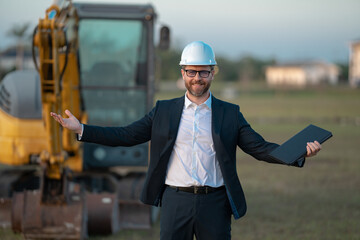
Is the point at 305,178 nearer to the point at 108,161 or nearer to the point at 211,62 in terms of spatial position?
the point at 108,161

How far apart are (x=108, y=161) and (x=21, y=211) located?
1899mm

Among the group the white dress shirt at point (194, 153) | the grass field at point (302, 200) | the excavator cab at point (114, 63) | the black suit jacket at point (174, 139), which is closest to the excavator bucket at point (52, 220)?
the grass field at point (302, 200)

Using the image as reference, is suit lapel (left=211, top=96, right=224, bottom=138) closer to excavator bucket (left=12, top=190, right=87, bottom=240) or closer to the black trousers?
the black trousers

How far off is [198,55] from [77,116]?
464 centimetres

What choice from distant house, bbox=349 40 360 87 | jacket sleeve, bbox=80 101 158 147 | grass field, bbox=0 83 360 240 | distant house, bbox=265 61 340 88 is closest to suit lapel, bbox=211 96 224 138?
jacket sleeve, bbox=80 101 158 147

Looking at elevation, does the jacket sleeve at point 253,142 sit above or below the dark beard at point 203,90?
below

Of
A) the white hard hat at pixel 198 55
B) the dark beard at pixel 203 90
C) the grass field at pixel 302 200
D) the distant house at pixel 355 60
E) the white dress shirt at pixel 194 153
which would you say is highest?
the white hard hat at pixel 198 55

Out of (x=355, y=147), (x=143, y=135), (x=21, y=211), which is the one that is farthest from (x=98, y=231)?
(x=355, y=147)

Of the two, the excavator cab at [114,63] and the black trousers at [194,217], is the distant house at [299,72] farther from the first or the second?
the black trousers at [194,217]

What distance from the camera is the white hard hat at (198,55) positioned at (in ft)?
13.7

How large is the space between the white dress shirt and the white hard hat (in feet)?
0.91

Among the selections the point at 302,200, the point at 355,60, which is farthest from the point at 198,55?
the point at 355,60

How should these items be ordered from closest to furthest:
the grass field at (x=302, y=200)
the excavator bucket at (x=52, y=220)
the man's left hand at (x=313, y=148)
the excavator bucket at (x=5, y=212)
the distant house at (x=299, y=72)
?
the man's left hand at (x=313, y=148) < the excavator bucket at (x=52, y=220) < the grass field at (x=302, y=200) < the excavator bucket at (x=5, y=212) < the distant house at (x=299, y=72)

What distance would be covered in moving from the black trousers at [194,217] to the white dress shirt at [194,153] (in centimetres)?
10
